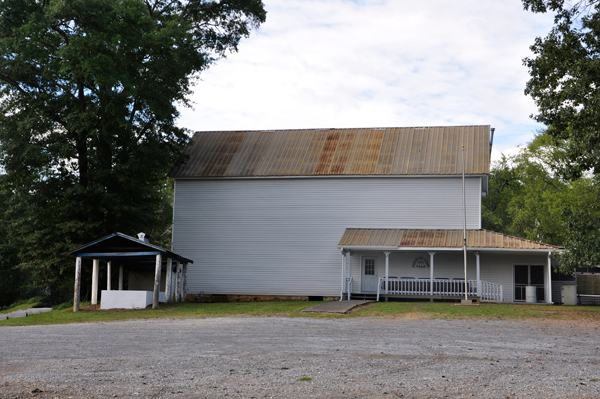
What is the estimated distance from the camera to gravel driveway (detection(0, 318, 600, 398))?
751 centimetres

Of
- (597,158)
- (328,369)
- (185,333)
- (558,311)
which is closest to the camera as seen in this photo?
(328,369)

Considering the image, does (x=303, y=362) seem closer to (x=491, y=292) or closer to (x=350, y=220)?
(x=491, y=292)

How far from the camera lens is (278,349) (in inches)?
439

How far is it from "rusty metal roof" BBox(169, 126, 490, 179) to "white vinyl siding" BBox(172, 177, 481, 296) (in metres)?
0.54

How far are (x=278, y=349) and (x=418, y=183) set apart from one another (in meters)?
19.2


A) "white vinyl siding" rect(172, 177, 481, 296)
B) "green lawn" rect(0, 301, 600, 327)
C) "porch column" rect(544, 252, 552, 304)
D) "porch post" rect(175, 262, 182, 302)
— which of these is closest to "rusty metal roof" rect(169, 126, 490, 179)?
"white vinyl siding" rect(172, 177, 481, 296)

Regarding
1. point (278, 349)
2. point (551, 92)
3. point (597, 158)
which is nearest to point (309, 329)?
point (278, 349)

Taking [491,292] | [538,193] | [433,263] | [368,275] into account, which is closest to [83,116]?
[368,275]

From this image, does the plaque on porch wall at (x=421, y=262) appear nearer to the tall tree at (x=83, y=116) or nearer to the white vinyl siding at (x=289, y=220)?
the white vinyl siding at (x=289, y=220)

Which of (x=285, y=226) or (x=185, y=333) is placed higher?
(x=285, y=226)

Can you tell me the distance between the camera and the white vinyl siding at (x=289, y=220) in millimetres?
28812

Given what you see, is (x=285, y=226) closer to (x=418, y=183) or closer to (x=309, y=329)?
(x=418, y=183)

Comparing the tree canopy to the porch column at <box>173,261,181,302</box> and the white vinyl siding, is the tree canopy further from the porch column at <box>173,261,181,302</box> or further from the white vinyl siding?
the porch column at <box>173,261,181,302</box>

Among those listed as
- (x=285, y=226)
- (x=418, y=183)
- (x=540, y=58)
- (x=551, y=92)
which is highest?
(x=540, y=58)
